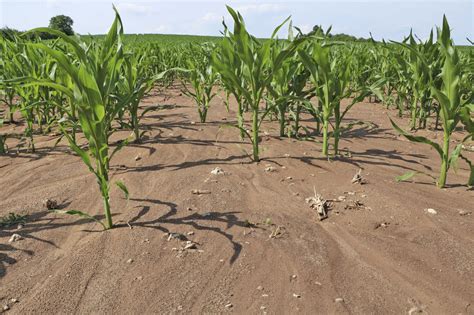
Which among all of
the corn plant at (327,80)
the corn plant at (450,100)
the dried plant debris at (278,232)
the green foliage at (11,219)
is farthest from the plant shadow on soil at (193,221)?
the corn plant at (327,80)

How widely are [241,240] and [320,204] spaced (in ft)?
2.02

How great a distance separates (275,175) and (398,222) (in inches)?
40.8

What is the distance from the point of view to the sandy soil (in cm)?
170

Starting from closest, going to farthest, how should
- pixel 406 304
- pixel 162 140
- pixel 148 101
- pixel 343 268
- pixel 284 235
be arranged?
1. pixel 406 304
2. pixel 343 268
3. pixel 284 235
4. pixel 162 140
5. pixel 148 101

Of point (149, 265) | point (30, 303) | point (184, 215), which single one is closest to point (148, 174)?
point (184, 215)

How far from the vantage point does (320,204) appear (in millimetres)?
2482

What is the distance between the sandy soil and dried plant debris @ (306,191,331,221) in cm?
4

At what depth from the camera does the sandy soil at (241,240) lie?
170 centimetres

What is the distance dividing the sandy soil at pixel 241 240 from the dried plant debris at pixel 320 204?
0.04 meters

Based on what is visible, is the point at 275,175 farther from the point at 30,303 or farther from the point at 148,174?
the point at 30,303

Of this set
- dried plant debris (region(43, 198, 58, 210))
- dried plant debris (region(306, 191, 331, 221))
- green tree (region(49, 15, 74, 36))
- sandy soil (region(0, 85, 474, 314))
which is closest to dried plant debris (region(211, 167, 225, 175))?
sandy soil (region(0, 85, 474, 314))

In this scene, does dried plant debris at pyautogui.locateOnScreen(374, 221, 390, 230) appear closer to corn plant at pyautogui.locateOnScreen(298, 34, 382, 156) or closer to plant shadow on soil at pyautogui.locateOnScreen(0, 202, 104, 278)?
corn plant at pyautogui.locateOnScreen(298, 34, 382, 156)

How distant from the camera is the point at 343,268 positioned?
1897 millimetres

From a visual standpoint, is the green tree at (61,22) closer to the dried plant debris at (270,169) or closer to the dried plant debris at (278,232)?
the dried plant debris at (270,169)
